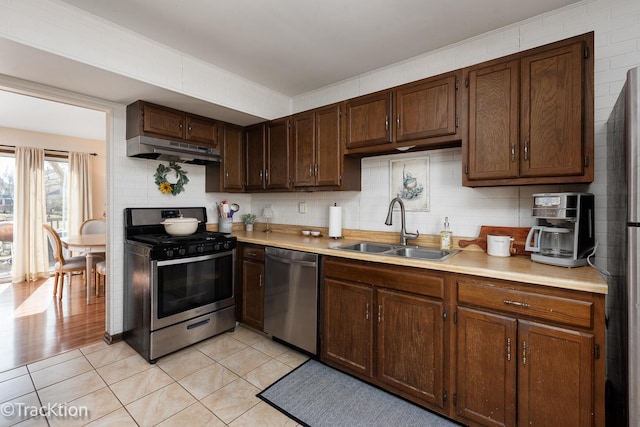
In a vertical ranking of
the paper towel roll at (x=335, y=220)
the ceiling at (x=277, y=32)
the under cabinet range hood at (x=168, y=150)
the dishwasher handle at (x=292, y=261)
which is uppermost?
the ceiling at (x=277, y=32)

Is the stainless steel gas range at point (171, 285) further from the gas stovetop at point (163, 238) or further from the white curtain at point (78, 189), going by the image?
the white curtain at point (78, 189)

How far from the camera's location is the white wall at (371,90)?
181cm

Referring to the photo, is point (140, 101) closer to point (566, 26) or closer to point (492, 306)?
point (492, 306)

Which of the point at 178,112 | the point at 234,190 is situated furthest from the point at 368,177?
the point at 178,112

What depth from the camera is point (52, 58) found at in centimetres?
192

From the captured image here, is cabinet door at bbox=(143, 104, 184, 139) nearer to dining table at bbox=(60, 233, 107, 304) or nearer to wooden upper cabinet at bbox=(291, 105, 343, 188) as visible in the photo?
wooden upper cabinet at bbox=(291, 105, 343, 188)

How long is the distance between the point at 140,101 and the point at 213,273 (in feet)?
5.52

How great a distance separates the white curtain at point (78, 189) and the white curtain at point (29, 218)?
0.40 m

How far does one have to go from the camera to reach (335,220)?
297cm

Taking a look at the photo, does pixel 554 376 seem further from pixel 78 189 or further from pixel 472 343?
pixel 78 189

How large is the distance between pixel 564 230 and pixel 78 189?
697 centimetres

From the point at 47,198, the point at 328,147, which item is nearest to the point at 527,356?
the point at 328,147

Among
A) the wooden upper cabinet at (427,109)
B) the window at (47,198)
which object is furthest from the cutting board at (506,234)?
the window at (47,198)

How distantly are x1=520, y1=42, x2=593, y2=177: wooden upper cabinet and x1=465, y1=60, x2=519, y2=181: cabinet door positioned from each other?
54 millimetres
